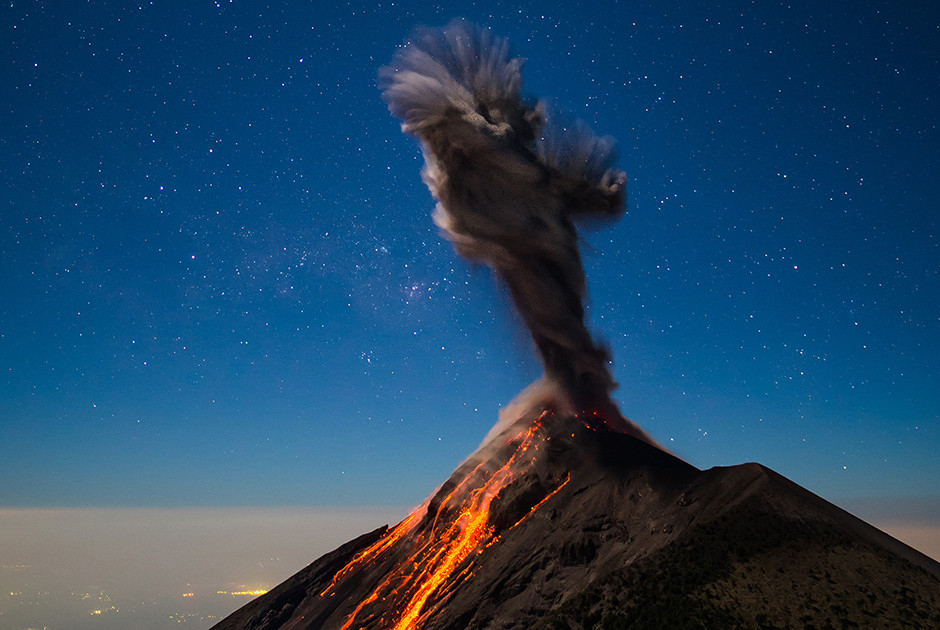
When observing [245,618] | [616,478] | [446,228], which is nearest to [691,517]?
[616,478]

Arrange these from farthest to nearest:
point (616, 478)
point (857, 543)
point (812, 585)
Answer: point (616, 478)
point (857, 543)
point (812, 585)

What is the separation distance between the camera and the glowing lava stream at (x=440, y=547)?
67.3 metres

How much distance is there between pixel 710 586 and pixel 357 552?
61.6 m

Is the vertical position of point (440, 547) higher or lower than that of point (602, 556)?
higher

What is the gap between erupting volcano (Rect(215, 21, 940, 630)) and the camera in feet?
147

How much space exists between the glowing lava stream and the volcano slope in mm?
252

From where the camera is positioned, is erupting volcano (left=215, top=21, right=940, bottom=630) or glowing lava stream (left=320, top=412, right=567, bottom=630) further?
glowing lava stream (left=320, top=412, right=567, bottom=630)

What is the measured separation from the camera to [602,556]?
5791 cm

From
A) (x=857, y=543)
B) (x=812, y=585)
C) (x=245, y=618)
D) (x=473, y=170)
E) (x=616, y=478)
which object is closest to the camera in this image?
(x=812, y=585)

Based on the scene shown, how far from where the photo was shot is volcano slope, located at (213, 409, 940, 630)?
142ft

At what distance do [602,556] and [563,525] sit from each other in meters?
7.64

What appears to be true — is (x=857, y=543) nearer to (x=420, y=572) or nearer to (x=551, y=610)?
(x=551, y=610)

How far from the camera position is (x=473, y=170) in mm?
84375

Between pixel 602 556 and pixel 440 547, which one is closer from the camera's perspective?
pixel 602 556
